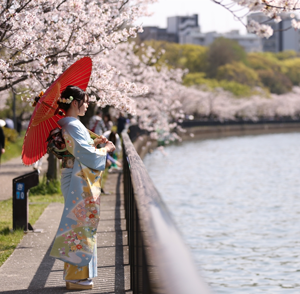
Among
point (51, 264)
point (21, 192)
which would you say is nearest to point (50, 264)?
point (51, 264)

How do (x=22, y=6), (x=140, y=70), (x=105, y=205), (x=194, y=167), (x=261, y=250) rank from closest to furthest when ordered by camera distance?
(x=22, y=6) < (x=105, y=205) < (x=261, y=250) < (x=140, y=70) < (x=194, y=167)

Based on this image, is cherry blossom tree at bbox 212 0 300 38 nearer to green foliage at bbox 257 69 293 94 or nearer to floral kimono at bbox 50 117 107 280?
floral kimono at bbox 50 117 107 280

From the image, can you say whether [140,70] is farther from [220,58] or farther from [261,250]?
[220,58]

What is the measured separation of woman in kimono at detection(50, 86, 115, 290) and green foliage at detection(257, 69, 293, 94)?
99759 mm

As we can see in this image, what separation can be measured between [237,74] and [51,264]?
9246cm

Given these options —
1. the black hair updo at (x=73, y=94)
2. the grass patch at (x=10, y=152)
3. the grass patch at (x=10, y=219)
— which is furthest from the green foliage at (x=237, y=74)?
the black hair updo at (x=73, y=94)

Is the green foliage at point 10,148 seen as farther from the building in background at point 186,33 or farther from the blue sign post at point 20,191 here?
the building in background at point 186,33

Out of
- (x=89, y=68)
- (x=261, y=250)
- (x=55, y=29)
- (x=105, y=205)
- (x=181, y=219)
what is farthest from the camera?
(x=181, y=219)

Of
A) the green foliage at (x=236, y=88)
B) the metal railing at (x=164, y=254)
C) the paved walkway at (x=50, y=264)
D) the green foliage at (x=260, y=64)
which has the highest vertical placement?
the green foliage at (x=260, y=64)

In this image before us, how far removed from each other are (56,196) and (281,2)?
635cm

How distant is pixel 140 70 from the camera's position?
20.4 meters

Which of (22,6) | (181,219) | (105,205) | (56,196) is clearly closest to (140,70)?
(181,219)

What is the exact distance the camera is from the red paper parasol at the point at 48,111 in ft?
14.7

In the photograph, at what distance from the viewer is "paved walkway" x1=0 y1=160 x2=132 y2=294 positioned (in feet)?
14.5
